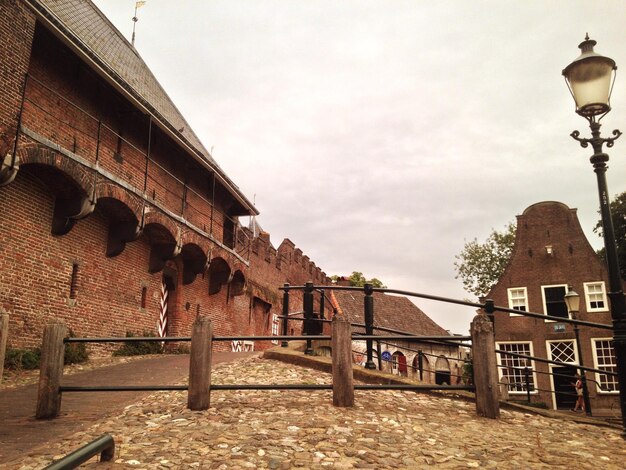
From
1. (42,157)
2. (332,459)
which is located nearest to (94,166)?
(42,157)

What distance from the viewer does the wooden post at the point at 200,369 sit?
5184 mm

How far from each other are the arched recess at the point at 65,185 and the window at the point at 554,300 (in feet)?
71.2

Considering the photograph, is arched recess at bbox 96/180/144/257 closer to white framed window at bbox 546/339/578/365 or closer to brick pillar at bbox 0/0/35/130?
brick pillar at bbox 0/0/35/130

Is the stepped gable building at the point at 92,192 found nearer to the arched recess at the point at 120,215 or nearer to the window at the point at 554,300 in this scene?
the arched recess at the point at 120,215

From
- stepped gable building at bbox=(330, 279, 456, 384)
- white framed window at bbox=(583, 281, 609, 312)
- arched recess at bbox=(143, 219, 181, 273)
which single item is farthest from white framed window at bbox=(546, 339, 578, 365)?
arched recess at bbox=(143, 219, 181, 273)

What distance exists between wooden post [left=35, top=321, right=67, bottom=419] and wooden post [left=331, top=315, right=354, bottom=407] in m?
2.93

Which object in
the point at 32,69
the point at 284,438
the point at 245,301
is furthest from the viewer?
the point at 245,301

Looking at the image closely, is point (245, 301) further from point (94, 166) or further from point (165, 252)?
point (94, 166)

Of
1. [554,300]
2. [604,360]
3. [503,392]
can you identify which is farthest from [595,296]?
[503,392]

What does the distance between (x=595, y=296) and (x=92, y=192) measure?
22.9m

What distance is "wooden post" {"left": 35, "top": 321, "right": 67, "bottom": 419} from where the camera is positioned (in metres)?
5.20

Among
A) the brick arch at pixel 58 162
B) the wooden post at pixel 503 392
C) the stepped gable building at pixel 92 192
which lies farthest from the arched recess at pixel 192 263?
the wooden post at pixel 503 392

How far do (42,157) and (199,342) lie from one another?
672cm

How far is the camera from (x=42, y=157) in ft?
32.4
